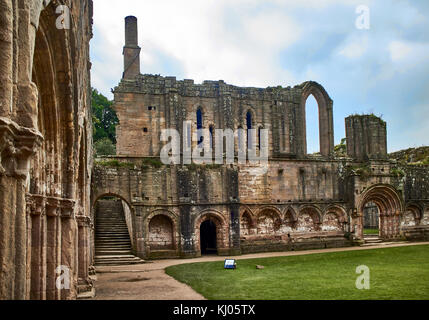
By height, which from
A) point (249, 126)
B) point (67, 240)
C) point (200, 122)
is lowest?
point (67, 240)

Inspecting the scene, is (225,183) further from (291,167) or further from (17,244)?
(17,244)

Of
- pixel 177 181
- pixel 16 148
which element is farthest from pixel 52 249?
pixel 177 181

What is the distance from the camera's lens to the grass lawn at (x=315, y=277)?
437 inches

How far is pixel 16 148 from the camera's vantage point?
456 cm

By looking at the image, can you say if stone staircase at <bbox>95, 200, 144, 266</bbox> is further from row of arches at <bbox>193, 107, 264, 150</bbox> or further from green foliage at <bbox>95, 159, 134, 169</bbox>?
row of arches at <bbox>193, 107, 264, 150</bbox>

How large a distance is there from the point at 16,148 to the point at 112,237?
20.0 metres

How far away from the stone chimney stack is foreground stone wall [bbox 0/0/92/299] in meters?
21.2

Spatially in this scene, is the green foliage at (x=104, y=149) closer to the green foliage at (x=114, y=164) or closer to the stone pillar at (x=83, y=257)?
the green foliage at (x=114, y=164)

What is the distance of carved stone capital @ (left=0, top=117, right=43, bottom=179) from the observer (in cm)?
434

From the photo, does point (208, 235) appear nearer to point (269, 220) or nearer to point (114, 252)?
point (269, 220)

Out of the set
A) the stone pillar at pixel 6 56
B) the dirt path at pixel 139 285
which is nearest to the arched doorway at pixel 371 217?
the dirt path at pixel 139 285

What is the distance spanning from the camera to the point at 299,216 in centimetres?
2716

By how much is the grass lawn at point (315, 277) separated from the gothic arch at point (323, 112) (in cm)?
1110
